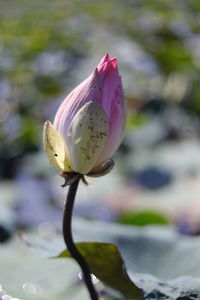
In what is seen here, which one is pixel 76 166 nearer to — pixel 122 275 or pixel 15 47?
pixel 122 275

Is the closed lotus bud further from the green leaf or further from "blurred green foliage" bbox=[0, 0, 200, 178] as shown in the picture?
"blurred green foliage" bbox=[0, 0, 200, 178]

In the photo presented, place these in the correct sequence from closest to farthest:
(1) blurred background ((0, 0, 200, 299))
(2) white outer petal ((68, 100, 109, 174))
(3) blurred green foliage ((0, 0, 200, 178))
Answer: (2) white outer petal ((68, 100, 109, 174))
(1) blurred background ((0, 0, 200, 299))
(3) blurred green foliage ((0, 0, 200, 178))

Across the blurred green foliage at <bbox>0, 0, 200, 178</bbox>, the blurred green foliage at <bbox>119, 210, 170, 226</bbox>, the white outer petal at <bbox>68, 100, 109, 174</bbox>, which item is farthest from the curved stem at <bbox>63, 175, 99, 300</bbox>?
the blurred green foliage at <bbox>0, 0, 200, 178</bbox>

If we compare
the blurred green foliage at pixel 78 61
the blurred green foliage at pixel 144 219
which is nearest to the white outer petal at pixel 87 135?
the blurred green foliage at pixel 144 219

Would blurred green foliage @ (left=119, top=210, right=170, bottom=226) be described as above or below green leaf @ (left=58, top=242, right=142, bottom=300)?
below

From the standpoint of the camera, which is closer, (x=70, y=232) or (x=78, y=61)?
(x=70, y=232)

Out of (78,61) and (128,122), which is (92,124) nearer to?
(128,122)

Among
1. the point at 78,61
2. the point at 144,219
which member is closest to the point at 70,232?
the point at 144,219

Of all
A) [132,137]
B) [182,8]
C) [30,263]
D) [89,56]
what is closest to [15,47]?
[89,56]
